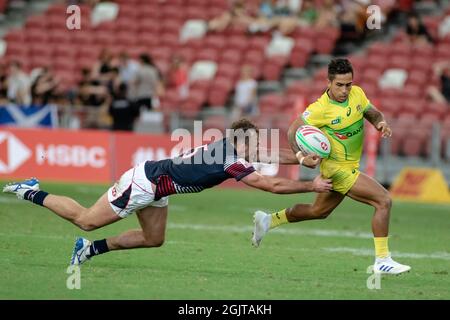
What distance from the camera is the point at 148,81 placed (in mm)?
24594

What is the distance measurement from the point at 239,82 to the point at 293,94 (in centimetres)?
135

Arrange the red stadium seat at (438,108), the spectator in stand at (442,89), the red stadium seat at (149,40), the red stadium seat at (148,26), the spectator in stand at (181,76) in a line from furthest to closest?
1. the red stadium seat at (148,26)
2. the red stadium seat at (149,40)
3. the spectator in stand at (181,76)
4. the spectator in stand at (442,89)
5. the red stadium seat at (438,108)

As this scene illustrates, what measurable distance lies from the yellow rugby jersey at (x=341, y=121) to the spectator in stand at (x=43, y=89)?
14.6m

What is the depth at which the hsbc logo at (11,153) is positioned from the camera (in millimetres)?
23172

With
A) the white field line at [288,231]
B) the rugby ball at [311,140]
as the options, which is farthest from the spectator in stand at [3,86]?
the rugby ball at [311,140]

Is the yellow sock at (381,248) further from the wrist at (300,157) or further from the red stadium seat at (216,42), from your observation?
the red stadium seat at (216,42)

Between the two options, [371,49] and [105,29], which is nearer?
[371,49]

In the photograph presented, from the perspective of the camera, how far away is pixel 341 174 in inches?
472

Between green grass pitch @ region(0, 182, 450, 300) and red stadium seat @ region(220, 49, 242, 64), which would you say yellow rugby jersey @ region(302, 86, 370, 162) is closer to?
green grass pitch @ region(0, 182, 450, 300)

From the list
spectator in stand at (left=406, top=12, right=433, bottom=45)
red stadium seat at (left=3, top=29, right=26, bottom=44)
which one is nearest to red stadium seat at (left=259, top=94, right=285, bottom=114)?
spectator in stand at (left=406, top=12, right=433, bottom=45)

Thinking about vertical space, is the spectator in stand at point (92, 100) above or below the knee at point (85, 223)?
above
